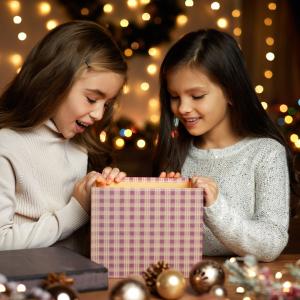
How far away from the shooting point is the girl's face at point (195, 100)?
153 centimetres

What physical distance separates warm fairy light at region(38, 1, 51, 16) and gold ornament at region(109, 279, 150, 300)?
2.36 meters

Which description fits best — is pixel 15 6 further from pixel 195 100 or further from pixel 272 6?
pixel 195 100

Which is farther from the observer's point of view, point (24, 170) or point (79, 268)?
point (24, 170)

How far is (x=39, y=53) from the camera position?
1.48 metres

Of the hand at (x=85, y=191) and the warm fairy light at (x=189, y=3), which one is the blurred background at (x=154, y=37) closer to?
the warm fairy light at (x=189, y=3)

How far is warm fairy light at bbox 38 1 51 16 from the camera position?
2.99m

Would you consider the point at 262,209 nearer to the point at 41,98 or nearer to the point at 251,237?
the point at 251,237

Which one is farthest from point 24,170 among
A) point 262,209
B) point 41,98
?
point 262,209

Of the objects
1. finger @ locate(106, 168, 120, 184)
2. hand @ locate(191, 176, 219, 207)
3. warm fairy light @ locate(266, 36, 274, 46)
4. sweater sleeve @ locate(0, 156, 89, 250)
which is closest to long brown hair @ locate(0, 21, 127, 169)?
sweater sleeve @ locate(0, 156, 89, 250)

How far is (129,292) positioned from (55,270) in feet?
0.65

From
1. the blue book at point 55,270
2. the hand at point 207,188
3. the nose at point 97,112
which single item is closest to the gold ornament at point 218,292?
the blue book at point 55,270

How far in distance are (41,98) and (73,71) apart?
101mm

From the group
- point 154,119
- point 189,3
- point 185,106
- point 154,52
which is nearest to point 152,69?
point 154,52

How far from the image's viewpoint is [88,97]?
1.44 m
